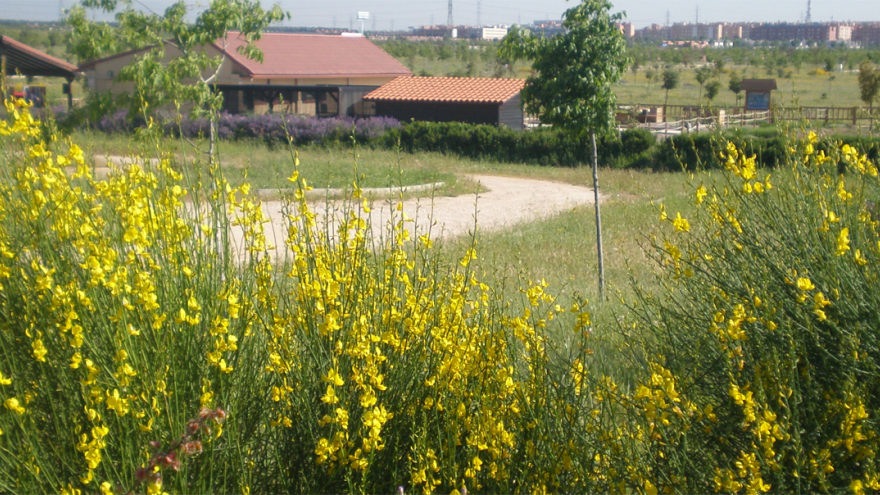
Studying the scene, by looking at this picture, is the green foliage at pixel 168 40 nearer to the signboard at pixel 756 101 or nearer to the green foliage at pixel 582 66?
the green foliage at pixel 582 66

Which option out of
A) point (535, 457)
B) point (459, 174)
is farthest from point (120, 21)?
point (459, 174)

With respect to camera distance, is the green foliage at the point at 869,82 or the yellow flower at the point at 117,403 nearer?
the yellow flower at the point at 117,403

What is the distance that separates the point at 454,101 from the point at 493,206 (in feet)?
41.0

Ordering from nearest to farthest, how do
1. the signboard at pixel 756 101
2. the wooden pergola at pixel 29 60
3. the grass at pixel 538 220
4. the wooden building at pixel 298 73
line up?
the grass at pixel 538 220 < the wooden pergola at pixel 29 60 < the wooden building at pixel 298 73 < the signboard at pixel 756 101

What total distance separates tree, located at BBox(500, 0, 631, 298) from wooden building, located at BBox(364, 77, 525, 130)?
18149 mm

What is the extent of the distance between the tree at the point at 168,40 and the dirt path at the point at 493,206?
10.9 ft

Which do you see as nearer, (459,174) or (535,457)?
(535,457)

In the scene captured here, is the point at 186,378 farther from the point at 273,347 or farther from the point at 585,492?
the point at 585,492

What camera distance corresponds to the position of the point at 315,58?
111 ft

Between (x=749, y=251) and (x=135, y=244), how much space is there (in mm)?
2167

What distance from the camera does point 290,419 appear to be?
8.34 feet

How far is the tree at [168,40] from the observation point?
22.3 ft

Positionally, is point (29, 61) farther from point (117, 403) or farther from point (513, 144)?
point (117, 403)

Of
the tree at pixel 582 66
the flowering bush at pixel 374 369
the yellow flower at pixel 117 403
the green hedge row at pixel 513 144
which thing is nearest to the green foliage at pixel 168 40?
the tree at pixel 582 66
